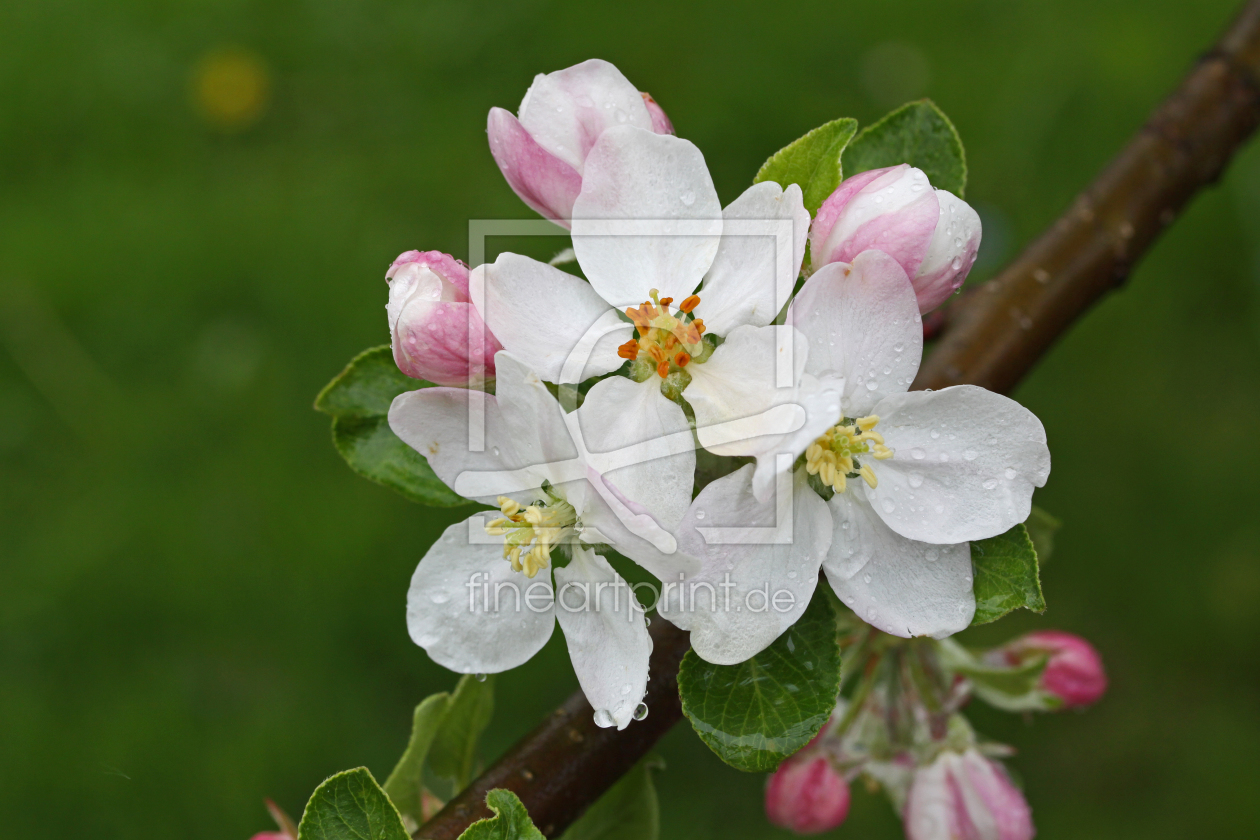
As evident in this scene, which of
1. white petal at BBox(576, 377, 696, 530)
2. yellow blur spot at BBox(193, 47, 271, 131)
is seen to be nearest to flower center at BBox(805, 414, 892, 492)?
white petal at BBox(576, 377, 696, 530)

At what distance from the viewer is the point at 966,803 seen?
1.53 metres

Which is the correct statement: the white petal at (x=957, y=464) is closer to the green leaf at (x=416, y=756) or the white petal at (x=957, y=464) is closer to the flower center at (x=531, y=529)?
the flower center at (x=531, y=529)

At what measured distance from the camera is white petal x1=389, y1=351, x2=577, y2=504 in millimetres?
985

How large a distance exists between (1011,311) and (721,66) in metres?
2.53

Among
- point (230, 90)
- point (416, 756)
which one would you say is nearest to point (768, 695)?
point (416, 756)

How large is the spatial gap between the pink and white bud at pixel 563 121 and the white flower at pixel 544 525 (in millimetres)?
241

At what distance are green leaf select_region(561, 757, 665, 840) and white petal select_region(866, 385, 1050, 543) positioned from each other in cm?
53

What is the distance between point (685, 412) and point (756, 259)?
16 cm

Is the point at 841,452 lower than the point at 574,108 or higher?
lower

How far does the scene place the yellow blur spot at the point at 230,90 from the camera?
3900 mm

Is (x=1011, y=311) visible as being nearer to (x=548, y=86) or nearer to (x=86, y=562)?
(x=548, y=86)

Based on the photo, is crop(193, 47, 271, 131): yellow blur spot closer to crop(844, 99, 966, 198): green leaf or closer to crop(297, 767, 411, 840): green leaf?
crop(844, 99, 966, 198): green leaf

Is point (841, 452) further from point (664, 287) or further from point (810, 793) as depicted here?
point (810, 793)

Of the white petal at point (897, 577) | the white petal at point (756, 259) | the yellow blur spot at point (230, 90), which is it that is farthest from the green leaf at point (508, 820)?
the yellow blur spot at point (230, 90)
